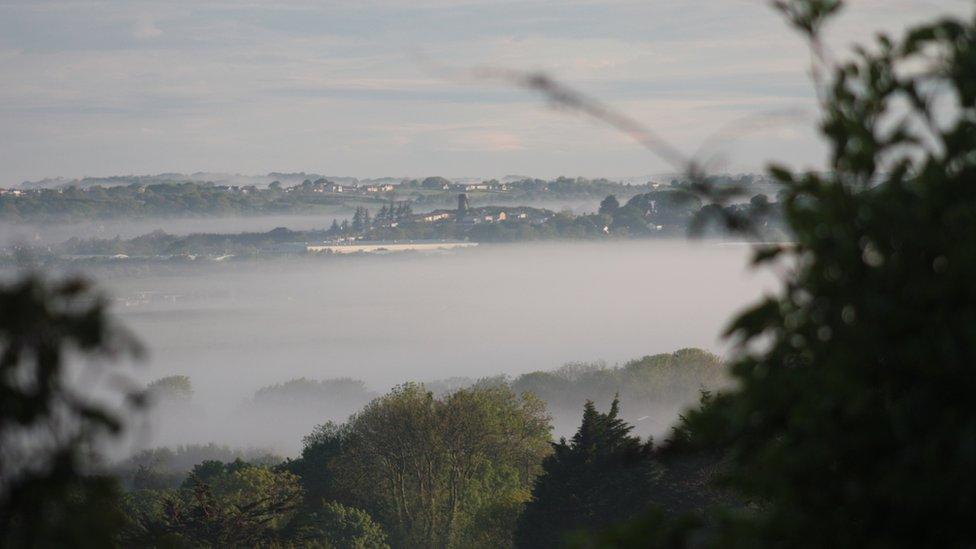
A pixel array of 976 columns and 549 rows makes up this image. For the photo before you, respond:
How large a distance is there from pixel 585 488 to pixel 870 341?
3999cm

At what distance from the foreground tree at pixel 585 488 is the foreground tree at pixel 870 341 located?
123 feet

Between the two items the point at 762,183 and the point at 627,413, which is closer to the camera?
the point at 762,183

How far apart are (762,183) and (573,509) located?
126 ft

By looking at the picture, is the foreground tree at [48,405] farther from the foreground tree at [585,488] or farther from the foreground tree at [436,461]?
the foreground tree at [436,461]

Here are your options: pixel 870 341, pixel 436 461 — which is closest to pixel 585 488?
pixel 436 461

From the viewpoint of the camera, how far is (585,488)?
4431cm

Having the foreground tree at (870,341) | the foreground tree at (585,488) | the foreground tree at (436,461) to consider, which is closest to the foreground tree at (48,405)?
the foreground tree at (870,341)

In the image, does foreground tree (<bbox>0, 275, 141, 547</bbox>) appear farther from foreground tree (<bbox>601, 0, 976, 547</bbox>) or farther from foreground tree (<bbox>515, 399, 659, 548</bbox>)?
foreground tree (<bbox>515, 399, 659, 548</bbox>)

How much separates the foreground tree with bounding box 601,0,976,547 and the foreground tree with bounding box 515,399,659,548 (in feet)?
123

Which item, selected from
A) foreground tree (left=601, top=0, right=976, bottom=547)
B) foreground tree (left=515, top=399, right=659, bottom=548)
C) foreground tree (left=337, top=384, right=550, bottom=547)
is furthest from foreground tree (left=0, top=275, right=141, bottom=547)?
foreground tree (left=337, top=384, right=550, bottom=547)

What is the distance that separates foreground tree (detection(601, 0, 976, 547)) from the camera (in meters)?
4.82

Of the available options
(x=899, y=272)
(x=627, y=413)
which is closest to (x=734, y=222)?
(x=899, y=272)

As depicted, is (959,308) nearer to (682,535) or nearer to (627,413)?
(682,535)

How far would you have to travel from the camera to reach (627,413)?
5266 inches
